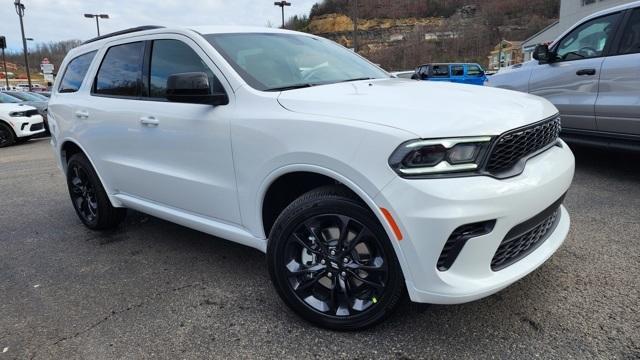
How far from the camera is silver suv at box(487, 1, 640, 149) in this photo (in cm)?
467

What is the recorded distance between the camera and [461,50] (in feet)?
267

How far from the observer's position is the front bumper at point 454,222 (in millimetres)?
1977

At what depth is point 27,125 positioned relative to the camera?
12938 mm

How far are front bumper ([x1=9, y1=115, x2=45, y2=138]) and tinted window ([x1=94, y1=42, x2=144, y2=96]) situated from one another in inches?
424

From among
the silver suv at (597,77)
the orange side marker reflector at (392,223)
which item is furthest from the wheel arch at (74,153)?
the silver suv at (597,77)

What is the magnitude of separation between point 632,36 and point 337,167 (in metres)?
4.21

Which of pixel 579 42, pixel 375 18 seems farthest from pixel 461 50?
pixel 579 42

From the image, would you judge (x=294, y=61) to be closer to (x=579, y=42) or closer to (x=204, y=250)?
(x=204, y=250)

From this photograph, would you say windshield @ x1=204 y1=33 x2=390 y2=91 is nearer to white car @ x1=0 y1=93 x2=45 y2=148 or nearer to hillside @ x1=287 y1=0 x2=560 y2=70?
white car @ x1=0 y1=93 x2=45 y2=148

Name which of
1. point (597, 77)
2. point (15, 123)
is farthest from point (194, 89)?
point (15, 123)

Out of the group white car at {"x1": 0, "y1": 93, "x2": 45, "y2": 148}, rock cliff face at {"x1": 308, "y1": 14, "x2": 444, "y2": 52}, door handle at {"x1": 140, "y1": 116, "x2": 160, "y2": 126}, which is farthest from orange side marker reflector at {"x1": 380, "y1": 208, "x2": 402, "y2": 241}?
rock cliff face at {"x1": 308, "y1": 14, "x2": 444, "y2": 52}

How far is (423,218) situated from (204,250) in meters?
2.29

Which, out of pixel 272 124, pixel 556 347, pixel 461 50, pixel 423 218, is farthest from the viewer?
pixel 461 50

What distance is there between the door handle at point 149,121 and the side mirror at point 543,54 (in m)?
4.70
